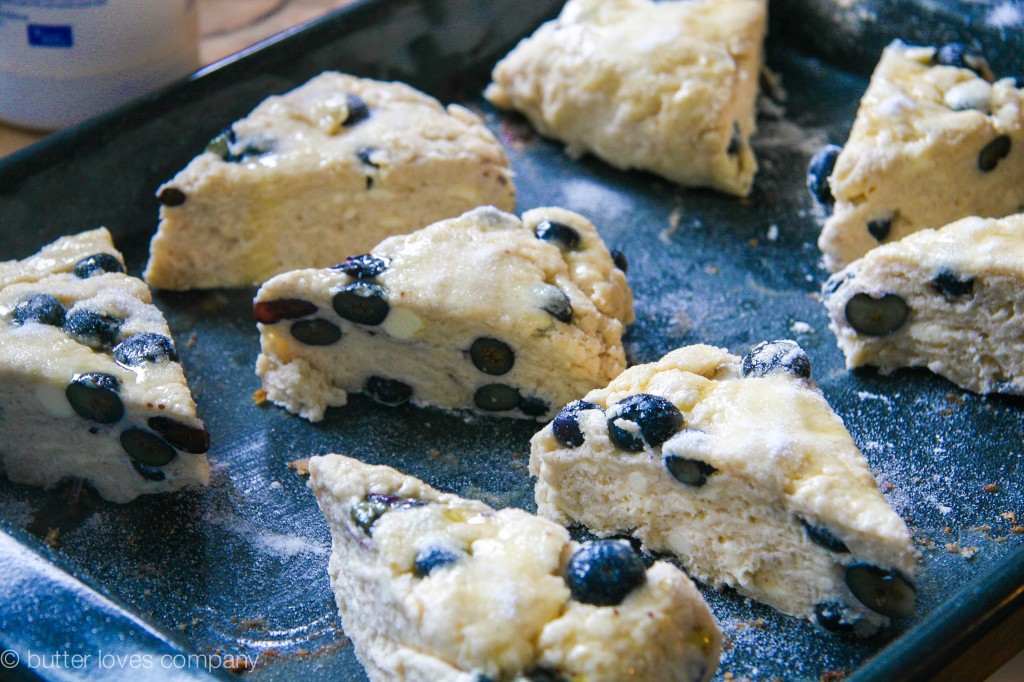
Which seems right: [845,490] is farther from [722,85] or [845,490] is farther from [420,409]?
[722,85]

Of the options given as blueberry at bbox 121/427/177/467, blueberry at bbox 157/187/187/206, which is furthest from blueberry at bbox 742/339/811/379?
blueberry at bbox 157/187/187/206

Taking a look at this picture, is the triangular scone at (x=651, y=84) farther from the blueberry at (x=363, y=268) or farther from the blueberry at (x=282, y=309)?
the blueberry at (x=282, y=309)

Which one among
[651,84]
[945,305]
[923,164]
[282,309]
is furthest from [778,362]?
[651,84]

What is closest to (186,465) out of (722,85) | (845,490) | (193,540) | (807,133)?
(193,540)

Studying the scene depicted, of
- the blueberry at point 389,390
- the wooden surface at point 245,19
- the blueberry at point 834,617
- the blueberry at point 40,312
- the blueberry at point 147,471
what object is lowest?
the wooden surface at point 245,19

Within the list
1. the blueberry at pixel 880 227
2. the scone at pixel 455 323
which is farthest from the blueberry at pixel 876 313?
the scone at pixel 455 323
